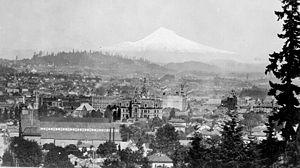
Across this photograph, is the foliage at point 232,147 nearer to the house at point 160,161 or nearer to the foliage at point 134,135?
the house at point 160,161

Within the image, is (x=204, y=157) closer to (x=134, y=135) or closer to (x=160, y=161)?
(x=160, y=161)

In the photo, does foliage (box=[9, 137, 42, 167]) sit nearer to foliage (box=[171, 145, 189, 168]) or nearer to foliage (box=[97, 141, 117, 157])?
foliage (box=[97, 141, 117, 157])

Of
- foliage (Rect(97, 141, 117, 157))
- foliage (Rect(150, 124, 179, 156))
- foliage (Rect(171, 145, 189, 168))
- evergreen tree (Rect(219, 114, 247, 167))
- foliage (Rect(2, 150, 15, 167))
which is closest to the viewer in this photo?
evergreen tree (Rect(219, 114, 247, 167))

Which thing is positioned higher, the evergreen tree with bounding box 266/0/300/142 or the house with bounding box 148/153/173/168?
the evergreen tree with bounding box 266/0/300/142

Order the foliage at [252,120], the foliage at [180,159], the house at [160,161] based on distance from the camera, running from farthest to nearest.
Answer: the foliage at [252,120], the house at [160,161], the foliage at [180,159]

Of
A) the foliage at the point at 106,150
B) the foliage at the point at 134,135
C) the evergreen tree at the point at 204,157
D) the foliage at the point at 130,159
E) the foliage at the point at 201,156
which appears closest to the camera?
the evergreen tree at the point at 204,157

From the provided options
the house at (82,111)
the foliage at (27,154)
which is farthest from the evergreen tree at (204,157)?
the house at (82,111)

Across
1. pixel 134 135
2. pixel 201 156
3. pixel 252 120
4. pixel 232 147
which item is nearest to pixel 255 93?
pixel 252 120

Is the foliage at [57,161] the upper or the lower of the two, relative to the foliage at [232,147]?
lower

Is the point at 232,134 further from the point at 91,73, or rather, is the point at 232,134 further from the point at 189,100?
the point at 91,73

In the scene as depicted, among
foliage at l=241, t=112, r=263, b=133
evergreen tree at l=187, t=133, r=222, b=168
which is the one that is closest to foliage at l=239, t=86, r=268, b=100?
foliage at l=241, t=112, r=263, b=133

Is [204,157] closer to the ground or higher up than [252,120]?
higher up
